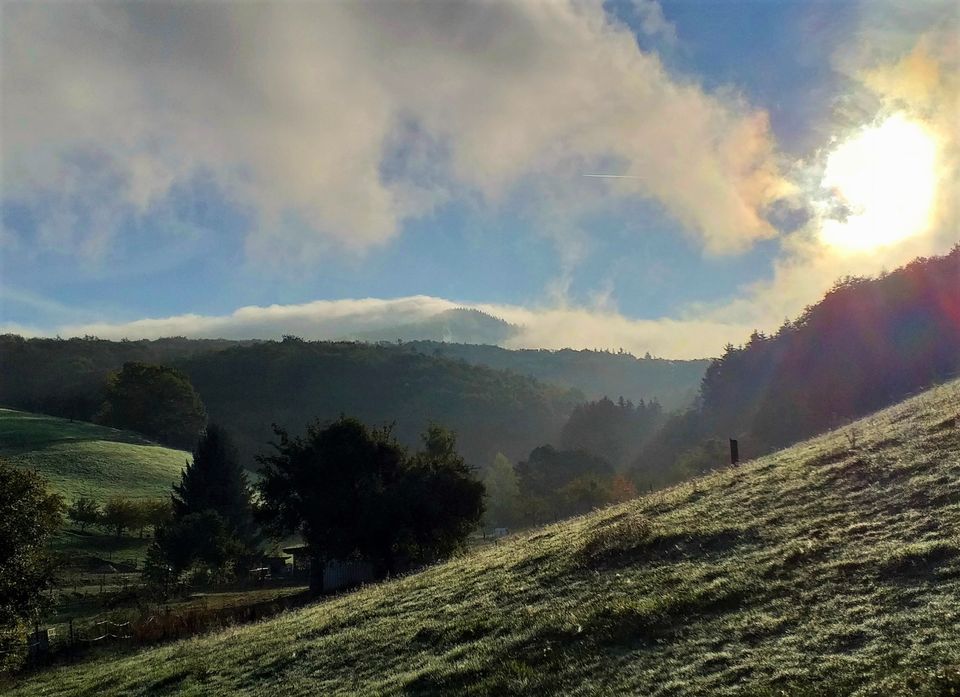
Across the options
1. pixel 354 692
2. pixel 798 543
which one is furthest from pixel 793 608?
pixel 354 692

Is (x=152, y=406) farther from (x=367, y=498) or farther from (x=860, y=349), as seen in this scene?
(x=860, y=349)

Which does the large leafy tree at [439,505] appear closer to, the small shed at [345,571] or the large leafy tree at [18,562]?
the small shed at [345,571]

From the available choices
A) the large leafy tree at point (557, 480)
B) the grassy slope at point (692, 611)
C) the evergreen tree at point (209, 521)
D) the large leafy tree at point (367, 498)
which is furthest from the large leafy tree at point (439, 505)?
the large leafy tree at point (557, 480)

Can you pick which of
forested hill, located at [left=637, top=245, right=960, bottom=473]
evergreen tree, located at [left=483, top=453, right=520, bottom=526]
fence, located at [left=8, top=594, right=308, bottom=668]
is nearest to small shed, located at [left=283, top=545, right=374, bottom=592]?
fence, located at [left=8, top=594, right=308, bottom=668]

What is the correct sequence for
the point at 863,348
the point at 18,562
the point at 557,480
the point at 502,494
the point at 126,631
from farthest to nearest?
the point at 502,494, the point at 557,480, the point at 863,348, the point at 126,631, the point at 18,562

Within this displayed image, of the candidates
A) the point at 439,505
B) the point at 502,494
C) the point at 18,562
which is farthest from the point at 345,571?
the point at 502,494

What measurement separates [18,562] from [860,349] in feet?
384

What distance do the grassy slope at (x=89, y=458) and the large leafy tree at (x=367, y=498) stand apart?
45594 millimetres

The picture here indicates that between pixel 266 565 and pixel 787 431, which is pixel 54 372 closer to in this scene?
pixel 266 565

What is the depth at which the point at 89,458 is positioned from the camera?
3748 inches

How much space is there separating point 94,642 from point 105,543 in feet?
157

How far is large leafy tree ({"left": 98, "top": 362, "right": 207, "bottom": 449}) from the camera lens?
135m

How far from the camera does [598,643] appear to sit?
37.6ft

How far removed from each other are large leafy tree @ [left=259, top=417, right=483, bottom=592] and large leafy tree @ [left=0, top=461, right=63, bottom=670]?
2071cm
